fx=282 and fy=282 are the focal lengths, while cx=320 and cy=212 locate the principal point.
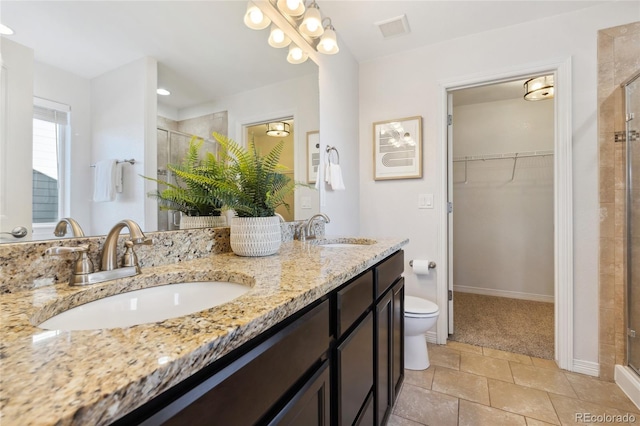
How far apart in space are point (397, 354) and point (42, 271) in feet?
4.70

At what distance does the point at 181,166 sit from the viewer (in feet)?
3.33

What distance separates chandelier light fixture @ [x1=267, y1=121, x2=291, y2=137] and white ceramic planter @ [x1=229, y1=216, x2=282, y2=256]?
0.57 meters

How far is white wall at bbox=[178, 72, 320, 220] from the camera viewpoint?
47.9 inches

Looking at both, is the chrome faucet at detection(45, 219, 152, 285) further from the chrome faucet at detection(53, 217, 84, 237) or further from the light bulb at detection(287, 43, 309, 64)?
the light bulb at detection(287, 43, 309, 64)

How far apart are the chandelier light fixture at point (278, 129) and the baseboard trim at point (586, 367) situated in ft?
7.57

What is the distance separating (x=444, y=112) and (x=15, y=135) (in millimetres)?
2326

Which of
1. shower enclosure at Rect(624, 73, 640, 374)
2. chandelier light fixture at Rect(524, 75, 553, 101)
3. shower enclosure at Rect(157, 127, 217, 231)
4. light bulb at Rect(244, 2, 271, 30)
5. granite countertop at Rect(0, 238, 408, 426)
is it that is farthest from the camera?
chandelier light fixture at Rect(524, 75, 553, 101)

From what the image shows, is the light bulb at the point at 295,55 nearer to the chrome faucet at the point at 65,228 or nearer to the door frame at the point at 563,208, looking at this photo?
the chrome faucet at the point at 65,228

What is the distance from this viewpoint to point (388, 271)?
127 centimetres

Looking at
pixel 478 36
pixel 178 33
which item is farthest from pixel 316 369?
pixel 478 36

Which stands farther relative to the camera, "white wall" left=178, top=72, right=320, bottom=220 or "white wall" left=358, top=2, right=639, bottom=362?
"white wall" left=358, top=2, right=639, bottom=362

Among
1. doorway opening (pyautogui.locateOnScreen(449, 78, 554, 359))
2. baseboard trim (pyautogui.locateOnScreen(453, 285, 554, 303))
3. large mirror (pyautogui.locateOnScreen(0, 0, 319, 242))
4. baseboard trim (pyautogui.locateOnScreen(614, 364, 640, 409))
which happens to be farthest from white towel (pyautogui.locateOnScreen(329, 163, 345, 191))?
baseboard trim (pyautogui.locateOnScreen(453, 285, 554, 303))

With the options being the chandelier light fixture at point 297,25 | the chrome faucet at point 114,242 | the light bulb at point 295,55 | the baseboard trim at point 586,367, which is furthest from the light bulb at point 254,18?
the baseboard trim at point 586,367

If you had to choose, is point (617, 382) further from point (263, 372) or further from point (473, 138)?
point (473, 138)
